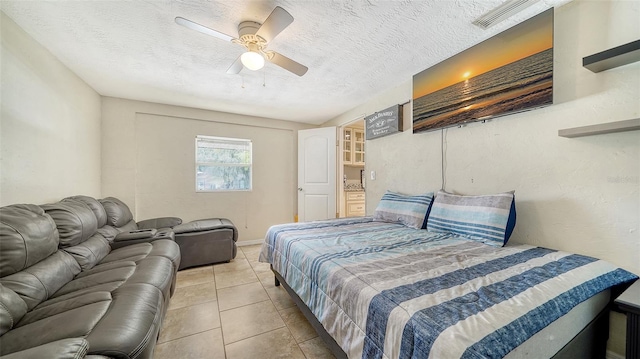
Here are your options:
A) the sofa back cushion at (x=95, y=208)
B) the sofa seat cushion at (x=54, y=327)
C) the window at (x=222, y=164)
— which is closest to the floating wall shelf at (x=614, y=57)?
the sofa seat cushion at (x=54, y=327)

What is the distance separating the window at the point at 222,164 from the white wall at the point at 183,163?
109 millimetres

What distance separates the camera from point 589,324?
1.16m

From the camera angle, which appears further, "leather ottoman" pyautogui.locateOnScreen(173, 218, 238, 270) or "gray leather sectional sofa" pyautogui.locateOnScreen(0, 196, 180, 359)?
"leather ottoman" pyautogui.locateOnScreen(173, 218, 238, 270)

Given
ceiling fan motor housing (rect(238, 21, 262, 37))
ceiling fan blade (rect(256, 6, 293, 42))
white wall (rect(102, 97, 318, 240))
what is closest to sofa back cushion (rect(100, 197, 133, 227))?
white wall (rect(102, 97, 318, 240))

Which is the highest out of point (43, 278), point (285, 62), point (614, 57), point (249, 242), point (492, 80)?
point (285, 62)

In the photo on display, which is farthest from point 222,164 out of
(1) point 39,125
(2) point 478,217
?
(2) point 478,217

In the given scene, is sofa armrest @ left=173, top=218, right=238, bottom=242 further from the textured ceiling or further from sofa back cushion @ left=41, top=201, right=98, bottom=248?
the textured ceiling

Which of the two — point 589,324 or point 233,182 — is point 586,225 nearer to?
point 589,324

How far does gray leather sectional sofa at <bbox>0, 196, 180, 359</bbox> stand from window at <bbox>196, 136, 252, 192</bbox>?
189 centimetres

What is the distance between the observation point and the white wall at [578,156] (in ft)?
4.45

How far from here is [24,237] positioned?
4.07ft

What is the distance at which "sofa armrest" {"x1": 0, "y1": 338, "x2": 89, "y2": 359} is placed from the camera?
0.71 meters

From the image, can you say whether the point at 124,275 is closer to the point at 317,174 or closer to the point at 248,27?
the point at 248,27

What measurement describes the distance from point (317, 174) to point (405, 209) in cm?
209
